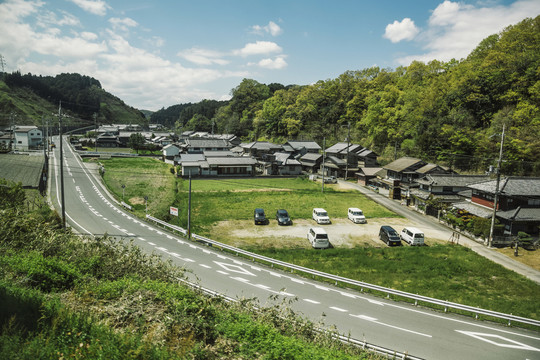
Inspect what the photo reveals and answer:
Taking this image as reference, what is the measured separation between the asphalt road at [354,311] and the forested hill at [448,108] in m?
17.1

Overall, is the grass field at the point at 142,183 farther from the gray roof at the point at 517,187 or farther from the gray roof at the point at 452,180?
the gray roof at the point at 517,187

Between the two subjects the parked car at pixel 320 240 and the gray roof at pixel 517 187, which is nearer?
the parked car at pixel 320 240

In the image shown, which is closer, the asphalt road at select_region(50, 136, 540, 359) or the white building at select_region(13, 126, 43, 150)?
the asphalt road at select_region(50, 136, 540, 359)

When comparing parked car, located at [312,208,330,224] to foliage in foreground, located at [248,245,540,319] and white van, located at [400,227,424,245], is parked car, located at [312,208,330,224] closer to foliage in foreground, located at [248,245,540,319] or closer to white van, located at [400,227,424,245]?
foliage in foreground, located at [248,245,540,319]

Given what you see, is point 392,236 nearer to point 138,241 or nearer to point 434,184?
point 434,184

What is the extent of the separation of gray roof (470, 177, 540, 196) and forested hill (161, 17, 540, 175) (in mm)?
2367

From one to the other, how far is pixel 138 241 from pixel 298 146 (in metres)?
52.2

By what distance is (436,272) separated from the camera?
1811cm

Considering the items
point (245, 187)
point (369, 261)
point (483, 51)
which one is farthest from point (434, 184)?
point (483, 51)

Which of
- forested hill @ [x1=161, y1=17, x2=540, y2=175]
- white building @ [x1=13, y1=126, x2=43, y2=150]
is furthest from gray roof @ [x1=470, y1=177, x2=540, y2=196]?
white building @ [x1=13, y1=126, x2=43, y2=150]

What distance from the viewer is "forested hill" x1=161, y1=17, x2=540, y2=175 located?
37625mm

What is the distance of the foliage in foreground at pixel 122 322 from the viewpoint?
5.94 metres

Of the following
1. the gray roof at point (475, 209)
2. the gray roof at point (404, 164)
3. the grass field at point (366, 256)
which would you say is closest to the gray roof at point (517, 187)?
the gray roof at point (475, 209)

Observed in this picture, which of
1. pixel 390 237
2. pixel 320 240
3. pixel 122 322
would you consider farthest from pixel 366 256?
pixel 122 322
